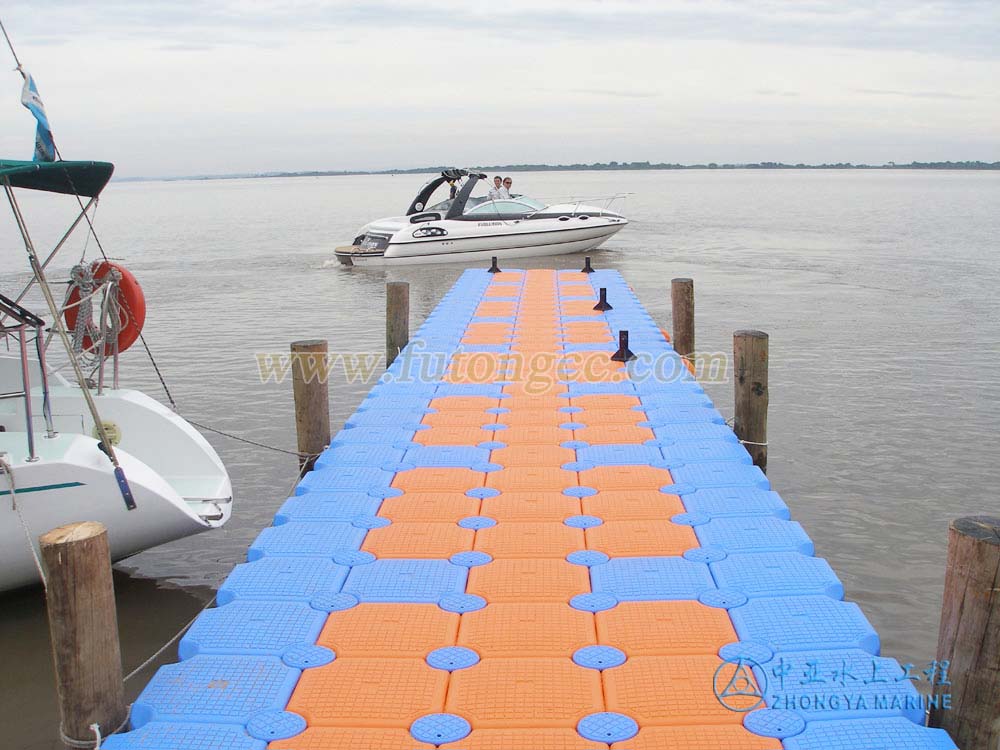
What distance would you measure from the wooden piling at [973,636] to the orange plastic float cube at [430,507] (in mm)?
2732

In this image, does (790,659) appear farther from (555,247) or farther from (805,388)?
(555,247)

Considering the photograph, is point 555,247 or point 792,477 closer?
point 792,477

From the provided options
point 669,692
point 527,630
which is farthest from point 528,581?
point 669,692

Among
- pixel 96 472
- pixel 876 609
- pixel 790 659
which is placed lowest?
pixel 876 609

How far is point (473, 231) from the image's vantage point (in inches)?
855

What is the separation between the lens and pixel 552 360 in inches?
362

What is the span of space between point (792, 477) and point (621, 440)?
254 cm

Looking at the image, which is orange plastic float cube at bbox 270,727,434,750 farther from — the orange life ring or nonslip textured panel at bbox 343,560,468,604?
the orange life ring

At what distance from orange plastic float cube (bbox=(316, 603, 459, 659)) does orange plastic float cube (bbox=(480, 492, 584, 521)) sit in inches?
46.5

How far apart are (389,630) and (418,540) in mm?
971

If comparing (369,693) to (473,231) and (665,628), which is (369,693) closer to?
(665,628)

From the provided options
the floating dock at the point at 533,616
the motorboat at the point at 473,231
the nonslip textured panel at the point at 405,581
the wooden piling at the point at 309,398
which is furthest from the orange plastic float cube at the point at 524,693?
the motorboat at the point at 473,231

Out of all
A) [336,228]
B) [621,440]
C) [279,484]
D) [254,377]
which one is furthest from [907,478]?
[336,228]

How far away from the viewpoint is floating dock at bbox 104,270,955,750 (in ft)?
11.1
